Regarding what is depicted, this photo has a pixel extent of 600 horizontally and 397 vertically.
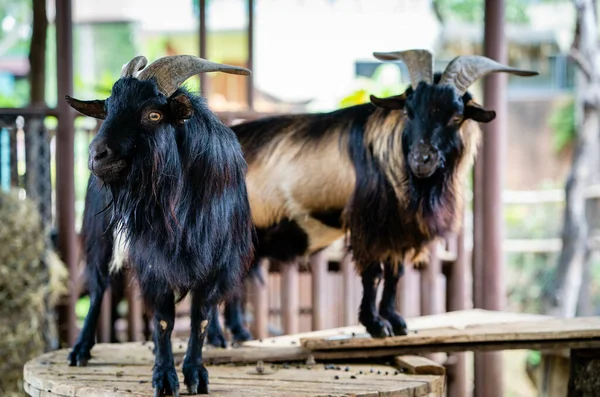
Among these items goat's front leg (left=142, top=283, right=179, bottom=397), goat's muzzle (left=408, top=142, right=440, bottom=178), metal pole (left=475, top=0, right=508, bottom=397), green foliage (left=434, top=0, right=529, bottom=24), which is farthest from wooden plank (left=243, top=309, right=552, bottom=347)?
green foliage (left=434, top=0, right=529, bottom=24)

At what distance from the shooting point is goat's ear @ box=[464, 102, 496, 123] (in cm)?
450

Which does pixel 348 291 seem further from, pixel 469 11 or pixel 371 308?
pixel 469 11

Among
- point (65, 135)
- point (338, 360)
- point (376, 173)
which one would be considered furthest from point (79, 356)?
point (65, 135)

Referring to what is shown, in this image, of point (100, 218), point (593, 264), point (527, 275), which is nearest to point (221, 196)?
point (100, 218)

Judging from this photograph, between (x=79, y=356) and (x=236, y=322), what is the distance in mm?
1077

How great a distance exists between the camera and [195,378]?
146 inches

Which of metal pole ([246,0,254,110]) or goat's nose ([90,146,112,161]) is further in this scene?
metal pole ([246,0,254,110])

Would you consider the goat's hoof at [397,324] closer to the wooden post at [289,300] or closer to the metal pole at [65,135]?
the wooden post at [289,300]

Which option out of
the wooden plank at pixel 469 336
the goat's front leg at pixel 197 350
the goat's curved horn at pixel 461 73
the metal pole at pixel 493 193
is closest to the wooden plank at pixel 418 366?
the wooden plank at pixel 469 336

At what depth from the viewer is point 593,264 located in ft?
45.0

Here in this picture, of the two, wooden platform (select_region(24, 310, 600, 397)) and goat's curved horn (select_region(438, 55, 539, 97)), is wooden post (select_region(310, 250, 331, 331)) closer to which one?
wooden platform (select_region(24, 310, 600, 397))

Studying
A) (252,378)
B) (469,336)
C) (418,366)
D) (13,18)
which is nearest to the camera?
(252,378)

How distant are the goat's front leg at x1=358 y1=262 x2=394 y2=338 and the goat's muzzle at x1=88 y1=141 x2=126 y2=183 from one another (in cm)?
189

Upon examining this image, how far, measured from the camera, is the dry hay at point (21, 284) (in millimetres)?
6230
